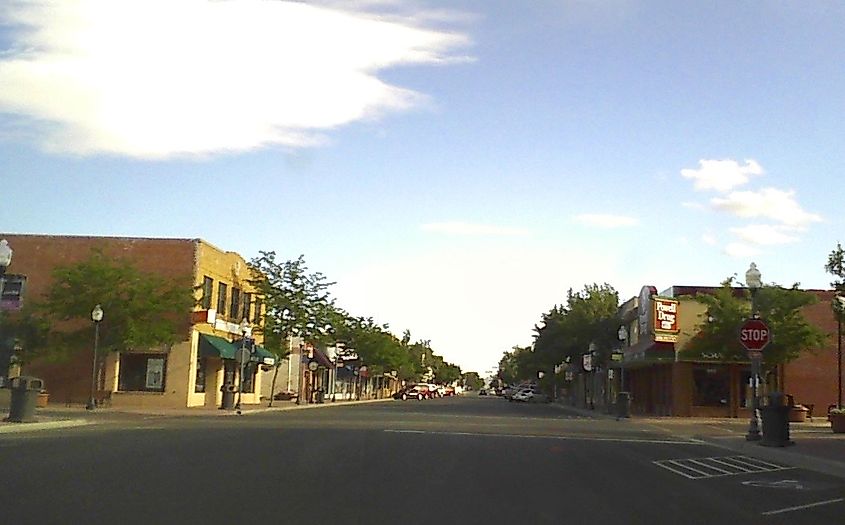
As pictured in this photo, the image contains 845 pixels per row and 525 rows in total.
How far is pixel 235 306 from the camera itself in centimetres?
5747

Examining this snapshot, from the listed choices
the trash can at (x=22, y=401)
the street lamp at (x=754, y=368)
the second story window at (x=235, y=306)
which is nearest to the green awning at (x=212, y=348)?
the second story window at (x=235, y=306)

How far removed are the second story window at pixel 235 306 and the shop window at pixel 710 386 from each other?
2632 cm

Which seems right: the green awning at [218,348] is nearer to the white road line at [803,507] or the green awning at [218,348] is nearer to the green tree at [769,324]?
the green tree at [769,324]

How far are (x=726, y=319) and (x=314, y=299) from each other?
82.5 ft

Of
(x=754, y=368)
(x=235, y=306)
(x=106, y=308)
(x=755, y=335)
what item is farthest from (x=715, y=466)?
(x=235, y=306)

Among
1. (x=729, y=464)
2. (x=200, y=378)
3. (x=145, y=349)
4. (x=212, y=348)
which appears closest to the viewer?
(x=729, y=464)

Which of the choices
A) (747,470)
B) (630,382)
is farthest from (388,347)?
(747,470)

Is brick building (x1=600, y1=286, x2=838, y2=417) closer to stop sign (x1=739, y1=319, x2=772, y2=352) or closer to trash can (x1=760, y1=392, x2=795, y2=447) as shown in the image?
stop sign (x1=739, y1=319, x2=772, y2=352)

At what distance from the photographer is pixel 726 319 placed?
1874 inches

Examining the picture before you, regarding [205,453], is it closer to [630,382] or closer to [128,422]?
[128,422]

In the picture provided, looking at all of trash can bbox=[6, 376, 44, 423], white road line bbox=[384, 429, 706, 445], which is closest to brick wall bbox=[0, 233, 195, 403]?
trash can bbox=[6, 376, 44, 423]

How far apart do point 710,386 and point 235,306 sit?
27.4m

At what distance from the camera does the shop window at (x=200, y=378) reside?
51.1m

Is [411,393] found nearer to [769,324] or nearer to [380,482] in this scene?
[769,324]
